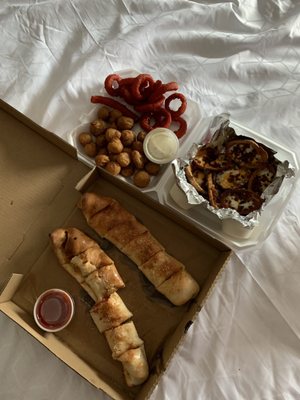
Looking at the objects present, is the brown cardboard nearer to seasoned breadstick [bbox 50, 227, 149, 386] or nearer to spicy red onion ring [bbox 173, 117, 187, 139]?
seasoned breadstick [bbox 50, 227, 149, 386]

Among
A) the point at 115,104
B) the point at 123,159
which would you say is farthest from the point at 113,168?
the point at 115,104

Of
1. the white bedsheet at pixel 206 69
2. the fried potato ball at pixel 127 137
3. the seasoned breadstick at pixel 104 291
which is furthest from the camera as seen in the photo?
the fried potato ball at pixel 127 137

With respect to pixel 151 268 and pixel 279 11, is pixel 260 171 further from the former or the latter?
pixel 279 11

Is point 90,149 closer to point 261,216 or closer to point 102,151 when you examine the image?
point 102,151

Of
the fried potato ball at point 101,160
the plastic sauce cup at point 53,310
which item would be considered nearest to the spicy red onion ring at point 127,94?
the fried potato ball at point 101,160

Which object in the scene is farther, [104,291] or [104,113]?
[104,113]

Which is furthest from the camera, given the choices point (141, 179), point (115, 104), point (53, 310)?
point (115, 104)

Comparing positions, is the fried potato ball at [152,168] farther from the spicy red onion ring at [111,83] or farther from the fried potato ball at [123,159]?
the spicy red onion ring at [111,83]
